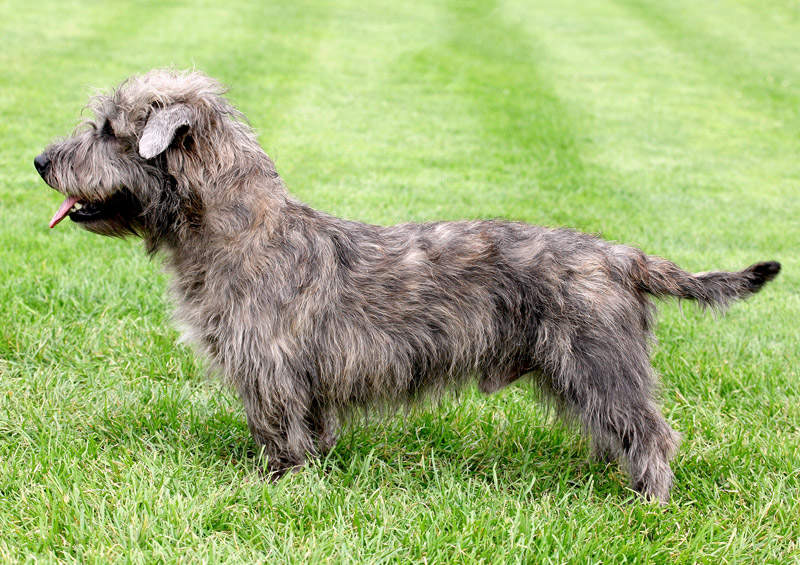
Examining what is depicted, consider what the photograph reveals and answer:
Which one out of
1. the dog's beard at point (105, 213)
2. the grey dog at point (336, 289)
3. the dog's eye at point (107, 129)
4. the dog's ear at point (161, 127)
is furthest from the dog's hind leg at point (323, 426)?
the dog's eye at point (107, 129)

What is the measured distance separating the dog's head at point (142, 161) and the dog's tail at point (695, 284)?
1855mm

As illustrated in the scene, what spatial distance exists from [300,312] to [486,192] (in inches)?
211

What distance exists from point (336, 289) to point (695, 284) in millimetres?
1578

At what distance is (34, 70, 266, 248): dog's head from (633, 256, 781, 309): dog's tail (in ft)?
6.09

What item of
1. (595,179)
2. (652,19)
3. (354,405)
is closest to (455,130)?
(595,179)

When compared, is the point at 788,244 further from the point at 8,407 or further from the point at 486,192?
the point at 8,407

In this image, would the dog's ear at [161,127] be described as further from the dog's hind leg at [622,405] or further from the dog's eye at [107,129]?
the dog's hind leg at [622,405]

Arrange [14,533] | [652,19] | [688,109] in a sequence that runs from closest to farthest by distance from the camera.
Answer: [14,533]
[688,109]
[652,19]

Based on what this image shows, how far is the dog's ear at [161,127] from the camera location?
3219mm

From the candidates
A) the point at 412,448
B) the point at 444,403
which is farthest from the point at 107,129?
the point at 444,403

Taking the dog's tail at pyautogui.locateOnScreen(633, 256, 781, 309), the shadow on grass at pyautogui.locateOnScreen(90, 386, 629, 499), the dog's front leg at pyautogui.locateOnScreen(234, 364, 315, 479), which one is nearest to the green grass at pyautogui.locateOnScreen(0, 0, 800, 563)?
the shadow on grass at pyautogui.locateOnScreen(90, 386, 629, 499)

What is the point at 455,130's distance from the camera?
37.5 ft

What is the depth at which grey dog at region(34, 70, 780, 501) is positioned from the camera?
3.44 metres

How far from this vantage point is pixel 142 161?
11.2 feet
